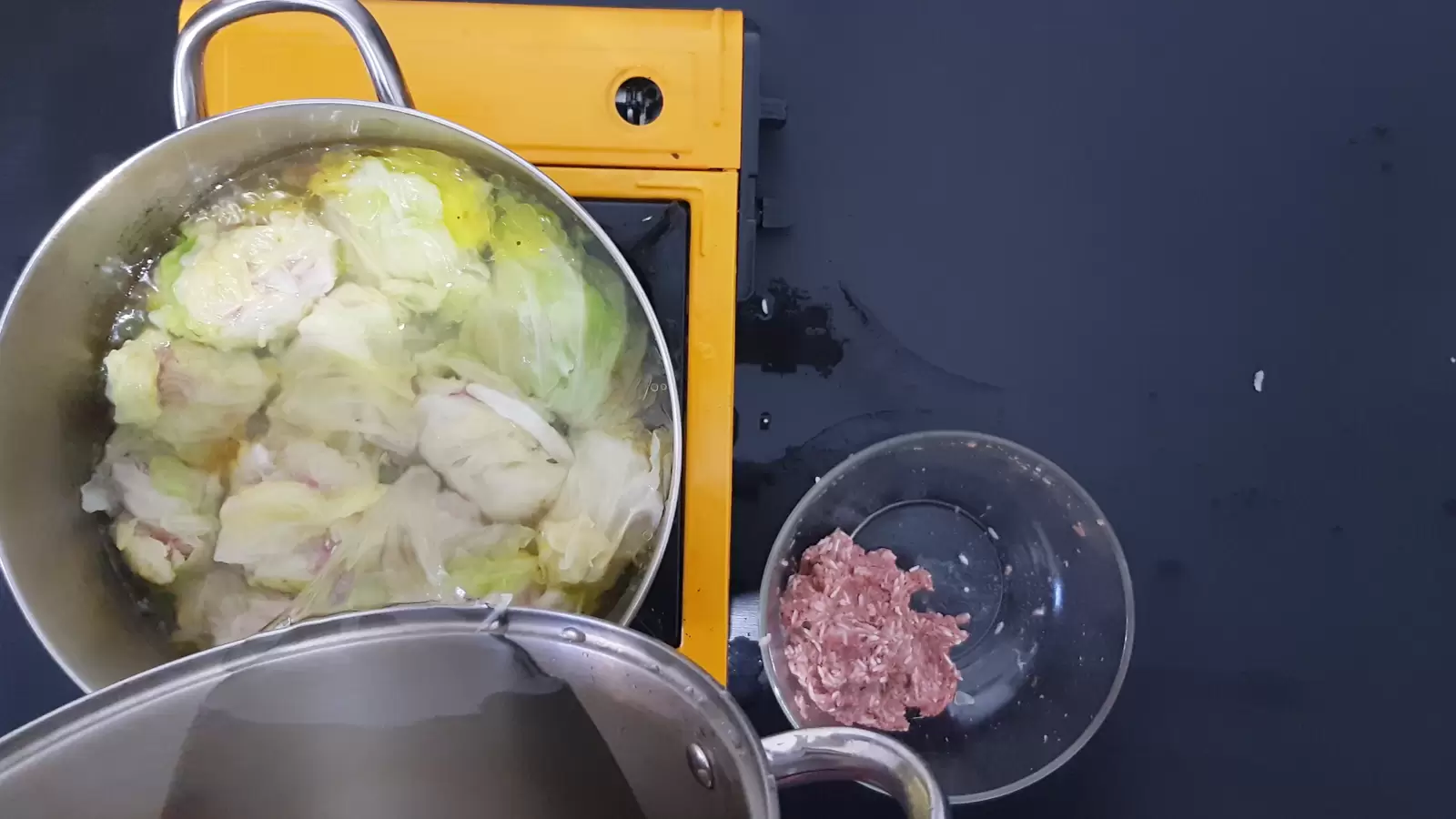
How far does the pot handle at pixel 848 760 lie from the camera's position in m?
0.44

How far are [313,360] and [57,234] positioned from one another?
0.59 ft

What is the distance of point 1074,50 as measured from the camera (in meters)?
0.91

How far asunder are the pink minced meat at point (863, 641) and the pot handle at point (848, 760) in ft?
0.98

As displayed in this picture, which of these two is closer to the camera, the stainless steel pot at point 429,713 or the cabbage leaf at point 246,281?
the stainless steel pot at point 429,713

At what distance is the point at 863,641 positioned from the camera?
2.54 feet

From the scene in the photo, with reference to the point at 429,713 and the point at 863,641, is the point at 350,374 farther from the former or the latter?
the point at 863,641

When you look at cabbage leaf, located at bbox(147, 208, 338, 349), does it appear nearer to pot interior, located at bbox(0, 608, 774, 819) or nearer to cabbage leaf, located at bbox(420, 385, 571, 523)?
cabbage leaf, located at bbox(420, 385, 571, 523)

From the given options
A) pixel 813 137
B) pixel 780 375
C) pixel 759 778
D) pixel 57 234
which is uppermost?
pixel 813 137

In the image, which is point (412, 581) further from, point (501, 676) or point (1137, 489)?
point (1137, 489)

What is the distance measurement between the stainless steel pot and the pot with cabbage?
0.48 ft

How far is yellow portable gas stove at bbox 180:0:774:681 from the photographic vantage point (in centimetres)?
69

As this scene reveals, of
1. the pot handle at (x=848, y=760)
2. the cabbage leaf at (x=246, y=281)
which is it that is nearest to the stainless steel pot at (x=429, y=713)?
the pot handle at (x=848, y=760)

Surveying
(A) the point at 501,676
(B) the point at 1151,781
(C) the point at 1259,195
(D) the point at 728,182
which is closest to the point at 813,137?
(D) the point at 728,182

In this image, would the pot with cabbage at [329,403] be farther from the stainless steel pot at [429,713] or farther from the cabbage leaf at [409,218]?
the stainless steel pot at [429,713]
